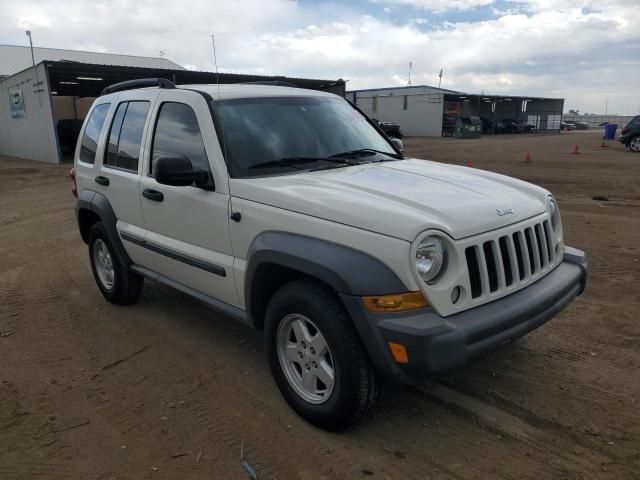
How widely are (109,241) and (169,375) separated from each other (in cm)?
169

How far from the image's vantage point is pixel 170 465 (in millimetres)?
2783

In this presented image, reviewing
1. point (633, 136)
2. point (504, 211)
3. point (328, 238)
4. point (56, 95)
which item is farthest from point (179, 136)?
point (56, 95)

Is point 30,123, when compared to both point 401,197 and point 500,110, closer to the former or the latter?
point 401,197

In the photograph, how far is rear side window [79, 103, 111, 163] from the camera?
16.2ft

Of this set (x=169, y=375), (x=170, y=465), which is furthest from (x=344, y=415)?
(x=169, y=375)

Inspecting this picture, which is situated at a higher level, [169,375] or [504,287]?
[504,287]

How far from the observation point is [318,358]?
115 inches

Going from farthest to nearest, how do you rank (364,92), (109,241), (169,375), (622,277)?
(364,92)
(622,277)
(109,241)
(169,375)

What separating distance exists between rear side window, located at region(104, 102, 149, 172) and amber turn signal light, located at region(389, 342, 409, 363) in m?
2.78

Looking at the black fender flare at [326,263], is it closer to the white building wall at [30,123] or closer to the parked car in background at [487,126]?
the white building wall at [30,123]

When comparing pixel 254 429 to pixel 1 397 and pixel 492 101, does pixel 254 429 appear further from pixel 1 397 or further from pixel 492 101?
pixel 492 101

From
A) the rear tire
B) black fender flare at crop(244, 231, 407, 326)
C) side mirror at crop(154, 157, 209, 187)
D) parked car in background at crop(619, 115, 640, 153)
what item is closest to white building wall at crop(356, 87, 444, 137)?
parked car in background at crop(619, 115, 640, 153)

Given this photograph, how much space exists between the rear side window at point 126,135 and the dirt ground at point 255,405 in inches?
57.4

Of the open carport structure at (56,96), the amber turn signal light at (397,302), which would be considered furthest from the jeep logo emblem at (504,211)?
the open carport structure at (56,96)
